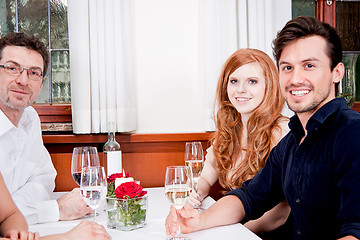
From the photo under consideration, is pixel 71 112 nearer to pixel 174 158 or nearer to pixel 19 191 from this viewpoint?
pixel 174 158

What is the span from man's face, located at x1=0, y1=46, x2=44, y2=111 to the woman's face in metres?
1.05

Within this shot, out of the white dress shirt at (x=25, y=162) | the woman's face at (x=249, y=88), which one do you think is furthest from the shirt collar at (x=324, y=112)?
the white dress shirt at (x=25, y=162)

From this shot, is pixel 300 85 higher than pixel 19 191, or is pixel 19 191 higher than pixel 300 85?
pixel 300 85

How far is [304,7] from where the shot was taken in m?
2.88

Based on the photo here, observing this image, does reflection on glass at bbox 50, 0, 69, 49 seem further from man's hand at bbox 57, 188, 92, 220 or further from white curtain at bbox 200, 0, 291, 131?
man's hand at bbox 57, 188, 92, 220

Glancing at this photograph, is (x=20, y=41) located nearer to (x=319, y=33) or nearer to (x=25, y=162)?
(x=25, y=162)

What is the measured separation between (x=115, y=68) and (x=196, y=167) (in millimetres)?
Result: 961

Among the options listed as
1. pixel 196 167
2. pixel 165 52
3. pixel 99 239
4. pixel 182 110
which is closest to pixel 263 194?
pixel 196 167

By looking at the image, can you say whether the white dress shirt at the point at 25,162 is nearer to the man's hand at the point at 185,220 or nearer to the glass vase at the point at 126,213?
the glass vase at the point at 126,213

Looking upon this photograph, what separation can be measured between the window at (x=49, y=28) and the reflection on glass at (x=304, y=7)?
5.52ft

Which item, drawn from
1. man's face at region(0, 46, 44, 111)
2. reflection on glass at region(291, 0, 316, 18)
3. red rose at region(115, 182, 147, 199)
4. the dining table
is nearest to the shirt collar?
the dining table

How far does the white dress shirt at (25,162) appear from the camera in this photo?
176 centimetres

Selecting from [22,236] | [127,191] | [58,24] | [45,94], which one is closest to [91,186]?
[127,191]

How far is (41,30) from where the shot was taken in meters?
2.69
